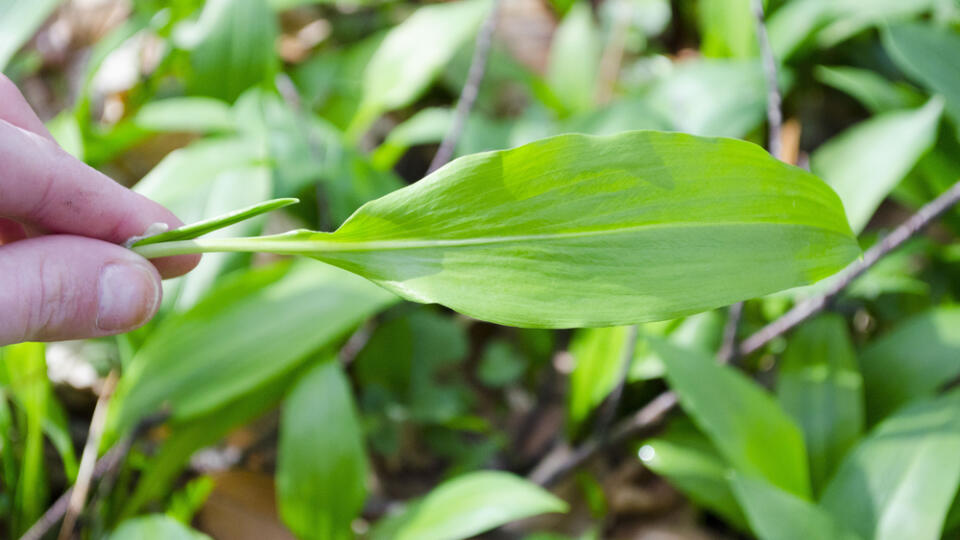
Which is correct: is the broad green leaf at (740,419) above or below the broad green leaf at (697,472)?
above

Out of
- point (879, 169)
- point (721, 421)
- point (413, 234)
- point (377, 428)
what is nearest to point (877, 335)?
point (879, 169)

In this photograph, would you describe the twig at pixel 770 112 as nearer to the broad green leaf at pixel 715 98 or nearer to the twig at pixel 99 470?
the broad green leaf at pixel 715 98

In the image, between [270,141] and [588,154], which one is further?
[270,141]

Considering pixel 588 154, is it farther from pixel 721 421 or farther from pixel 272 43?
pixel 272 43

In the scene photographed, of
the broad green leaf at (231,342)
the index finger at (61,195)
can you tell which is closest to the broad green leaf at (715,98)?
the broad green leaf at (231,342)

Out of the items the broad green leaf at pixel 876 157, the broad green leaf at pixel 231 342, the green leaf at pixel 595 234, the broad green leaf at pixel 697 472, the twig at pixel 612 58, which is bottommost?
the broad green leaf at pixel 697 472

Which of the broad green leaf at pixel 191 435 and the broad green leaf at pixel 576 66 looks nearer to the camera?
the broad green leaf at pixel 191 435

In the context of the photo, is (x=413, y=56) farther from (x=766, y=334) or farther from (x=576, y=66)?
(x=766, y=334)
